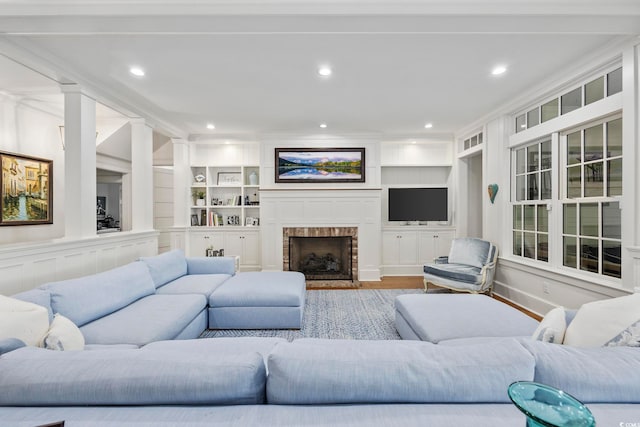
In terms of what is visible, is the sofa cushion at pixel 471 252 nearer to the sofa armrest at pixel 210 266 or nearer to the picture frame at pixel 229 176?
the sofa armrest at pixel 210 266

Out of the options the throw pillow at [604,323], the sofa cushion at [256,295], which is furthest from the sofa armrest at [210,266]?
the throw pillow at [604,323]

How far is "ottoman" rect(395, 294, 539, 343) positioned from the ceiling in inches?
83.3

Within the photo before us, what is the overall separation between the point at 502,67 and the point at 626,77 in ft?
3.04

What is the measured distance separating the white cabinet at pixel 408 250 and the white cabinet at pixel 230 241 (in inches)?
95.4

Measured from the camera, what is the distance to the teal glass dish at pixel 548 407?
1.74ft

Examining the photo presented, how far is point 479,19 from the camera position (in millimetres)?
2059

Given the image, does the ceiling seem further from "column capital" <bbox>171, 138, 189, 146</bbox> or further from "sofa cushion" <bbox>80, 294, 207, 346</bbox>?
"sofa cushion" <bbox>80, 294, 207, 346</bbox>

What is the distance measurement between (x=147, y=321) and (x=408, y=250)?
14.5 feet

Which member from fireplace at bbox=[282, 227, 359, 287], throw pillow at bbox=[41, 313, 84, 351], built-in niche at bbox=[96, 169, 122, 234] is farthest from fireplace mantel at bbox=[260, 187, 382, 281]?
throw pillow at bbox=[41, 313, 84, 351]

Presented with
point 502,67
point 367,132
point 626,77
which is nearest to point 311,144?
point 367,132

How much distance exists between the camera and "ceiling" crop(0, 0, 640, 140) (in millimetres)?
2004

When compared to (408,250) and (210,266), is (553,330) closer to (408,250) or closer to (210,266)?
(210,266)

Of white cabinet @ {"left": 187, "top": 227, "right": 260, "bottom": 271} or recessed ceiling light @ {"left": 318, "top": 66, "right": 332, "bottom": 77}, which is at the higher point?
recessed ceiling light @ {"left": 318, "top": 66, "right": 332, "bottom": 77}
